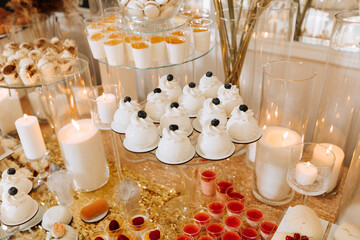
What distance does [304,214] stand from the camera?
112 centimetres

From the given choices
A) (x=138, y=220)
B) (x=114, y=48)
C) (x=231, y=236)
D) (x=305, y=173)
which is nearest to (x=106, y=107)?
(x=114, y=48)

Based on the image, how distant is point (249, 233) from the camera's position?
129 cm

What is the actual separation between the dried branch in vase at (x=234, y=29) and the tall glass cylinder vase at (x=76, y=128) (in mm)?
635

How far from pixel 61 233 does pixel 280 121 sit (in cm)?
98

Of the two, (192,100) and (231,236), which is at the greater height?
(192,100)

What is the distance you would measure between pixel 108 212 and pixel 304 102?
94 centimetres

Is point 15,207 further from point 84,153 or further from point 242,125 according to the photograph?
point 242,125

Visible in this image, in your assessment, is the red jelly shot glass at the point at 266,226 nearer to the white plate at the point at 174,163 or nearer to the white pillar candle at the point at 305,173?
the white pillar candle at the point at 305,173

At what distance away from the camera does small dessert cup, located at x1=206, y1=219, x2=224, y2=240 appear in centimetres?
126

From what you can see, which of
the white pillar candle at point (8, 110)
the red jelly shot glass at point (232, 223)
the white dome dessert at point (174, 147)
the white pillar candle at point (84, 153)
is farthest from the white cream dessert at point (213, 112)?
the white pillar candle at point (8, 110)

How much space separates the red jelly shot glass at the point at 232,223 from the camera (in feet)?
4.16

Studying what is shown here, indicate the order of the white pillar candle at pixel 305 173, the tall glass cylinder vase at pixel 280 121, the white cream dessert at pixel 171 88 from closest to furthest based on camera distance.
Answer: the white pillar candle at pixel 305 173 < the tall glass cylinder vase at pixel 280 121 < the white cream dessert at pixel 171 88

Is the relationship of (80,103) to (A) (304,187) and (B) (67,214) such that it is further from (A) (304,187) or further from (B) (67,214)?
(A) (304,187)

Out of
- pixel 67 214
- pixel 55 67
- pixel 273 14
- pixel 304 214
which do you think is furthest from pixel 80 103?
pixel 304 214
